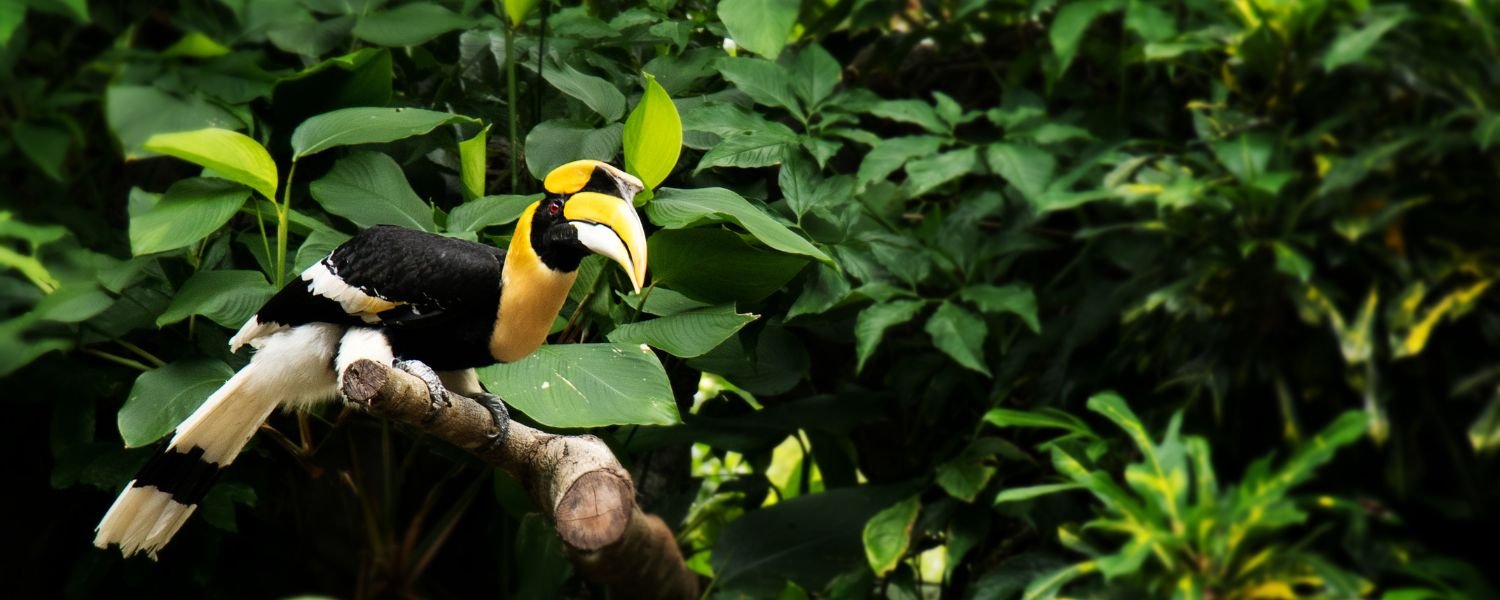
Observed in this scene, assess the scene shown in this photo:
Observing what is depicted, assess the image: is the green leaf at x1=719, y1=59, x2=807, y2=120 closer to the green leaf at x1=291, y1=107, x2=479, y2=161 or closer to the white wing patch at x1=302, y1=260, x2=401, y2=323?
the green leaf at x1=291, y1=107, x2=479, y2=161

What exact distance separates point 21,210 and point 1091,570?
158 cm

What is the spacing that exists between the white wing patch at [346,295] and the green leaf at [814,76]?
70 centimetres

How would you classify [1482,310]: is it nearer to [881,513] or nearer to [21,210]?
[881,513]

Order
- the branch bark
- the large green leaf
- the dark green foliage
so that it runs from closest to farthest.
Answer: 1. the branch bark
2. the dark green foliage
3. the large green leaf

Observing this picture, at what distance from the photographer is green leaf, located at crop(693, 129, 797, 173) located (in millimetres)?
1644

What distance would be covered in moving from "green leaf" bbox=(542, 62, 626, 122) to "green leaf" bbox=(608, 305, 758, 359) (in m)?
0.31

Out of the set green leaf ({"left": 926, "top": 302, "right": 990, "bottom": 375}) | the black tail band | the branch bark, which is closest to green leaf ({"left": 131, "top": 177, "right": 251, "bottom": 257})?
the black tail band

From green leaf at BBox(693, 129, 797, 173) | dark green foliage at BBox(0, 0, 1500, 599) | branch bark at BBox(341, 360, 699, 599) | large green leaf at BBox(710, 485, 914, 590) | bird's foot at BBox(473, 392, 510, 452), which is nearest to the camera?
branch bark at BBox(341, 360, 699, 599)

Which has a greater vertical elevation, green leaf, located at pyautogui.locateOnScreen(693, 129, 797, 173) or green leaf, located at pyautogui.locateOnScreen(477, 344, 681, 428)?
green leaf, located at pyautogui.locateOnScreen(693, 129, 797, 173)

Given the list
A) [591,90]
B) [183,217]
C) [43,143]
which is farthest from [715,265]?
[43,143]

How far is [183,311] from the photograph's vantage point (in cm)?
146

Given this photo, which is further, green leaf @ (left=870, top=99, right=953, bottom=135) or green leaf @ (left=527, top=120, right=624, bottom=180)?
green leaf @ (left=870, top=99, right=953, bottom=135)

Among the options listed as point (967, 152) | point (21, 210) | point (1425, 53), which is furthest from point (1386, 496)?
point (21, 210)

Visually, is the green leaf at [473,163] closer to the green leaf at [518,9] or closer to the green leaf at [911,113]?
the green leaf at [518,9]
